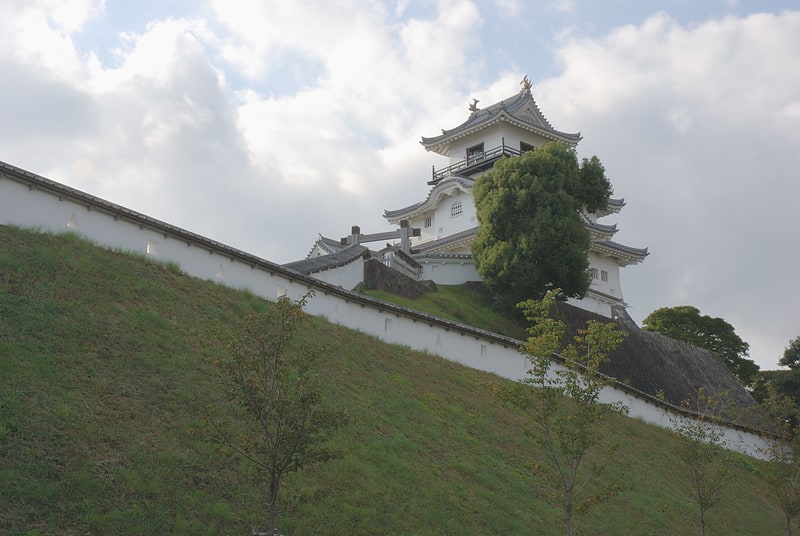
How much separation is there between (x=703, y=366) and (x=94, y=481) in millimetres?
35363

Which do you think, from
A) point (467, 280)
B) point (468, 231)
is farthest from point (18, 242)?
point (468, 231)

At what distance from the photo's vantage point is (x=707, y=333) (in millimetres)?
56312

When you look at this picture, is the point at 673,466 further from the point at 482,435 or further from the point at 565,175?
the point at 565,175

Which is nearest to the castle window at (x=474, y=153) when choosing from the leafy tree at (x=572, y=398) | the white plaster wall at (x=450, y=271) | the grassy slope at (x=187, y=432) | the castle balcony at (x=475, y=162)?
the castle balcony at (x=475, y=162)

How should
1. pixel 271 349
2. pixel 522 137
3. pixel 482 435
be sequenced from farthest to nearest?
pixel 522 137 → pixel 482 435 → pixel 271 349

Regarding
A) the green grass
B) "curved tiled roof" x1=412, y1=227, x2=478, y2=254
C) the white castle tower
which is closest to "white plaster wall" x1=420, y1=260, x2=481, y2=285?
the green grass

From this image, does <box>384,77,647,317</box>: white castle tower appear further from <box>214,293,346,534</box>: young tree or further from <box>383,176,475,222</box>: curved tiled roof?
<box>214,293,346,534</box>: young tree

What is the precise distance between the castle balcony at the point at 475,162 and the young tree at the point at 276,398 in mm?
40270

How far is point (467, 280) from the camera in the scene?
42938 mm

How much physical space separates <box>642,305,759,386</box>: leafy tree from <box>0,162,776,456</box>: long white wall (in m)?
27.1

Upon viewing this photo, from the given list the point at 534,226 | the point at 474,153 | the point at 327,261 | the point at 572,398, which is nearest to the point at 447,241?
the point at 474,153

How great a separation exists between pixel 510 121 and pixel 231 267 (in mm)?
33610

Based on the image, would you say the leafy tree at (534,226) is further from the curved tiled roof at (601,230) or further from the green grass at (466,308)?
the curved tiled roof at (601,230)

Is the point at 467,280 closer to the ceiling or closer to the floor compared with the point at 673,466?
closer to the ceiling
